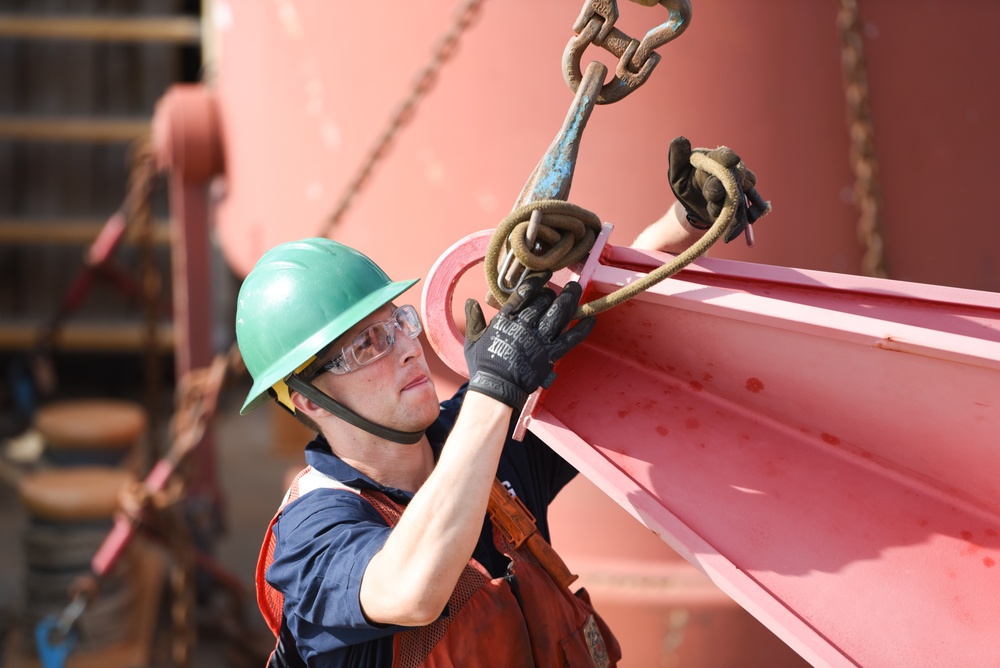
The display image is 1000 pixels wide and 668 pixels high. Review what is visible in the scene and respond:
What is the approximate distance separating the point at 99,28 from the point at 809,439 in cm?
603

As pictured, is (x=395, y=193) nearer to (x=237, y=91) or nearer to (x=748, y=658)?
(x=237, y=91)

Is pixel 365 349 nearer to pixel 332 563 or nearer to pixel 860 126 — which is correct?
pixel 332 563

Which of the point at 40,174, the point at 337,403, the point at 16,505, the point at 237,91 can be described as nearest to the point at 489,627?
the point at 337,403

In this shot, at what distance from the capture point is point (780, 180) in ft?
7.83

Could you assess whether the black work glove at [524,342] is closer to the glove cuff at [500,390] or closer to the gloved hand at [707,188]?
the glove cuff at [500,390]

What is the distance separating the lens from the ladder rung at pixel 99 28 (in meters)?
6.38

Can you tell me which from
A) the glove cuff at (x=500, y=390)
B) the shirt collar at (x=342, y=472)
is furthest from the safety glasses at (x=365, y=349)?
the glove cuff at (x=500, y=390)

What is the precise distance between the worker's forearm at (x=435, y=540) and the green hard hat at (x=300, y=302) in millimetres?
356

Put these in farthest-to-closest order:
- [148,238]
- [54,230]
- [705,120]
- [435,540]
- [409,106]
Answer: [54,230], [148,238], [409,106], [705,120], [435,540]

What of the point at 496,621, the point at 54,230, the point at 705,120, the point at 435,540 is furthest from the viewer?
the point at 54,230

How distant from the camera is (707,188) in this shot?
1.59 metres

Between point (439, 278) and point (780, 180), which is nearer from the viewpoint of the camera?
point (439, 278)

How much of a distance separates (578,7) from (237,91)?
1199mm

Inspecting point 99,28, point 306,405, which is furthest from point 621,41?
point 99,28
